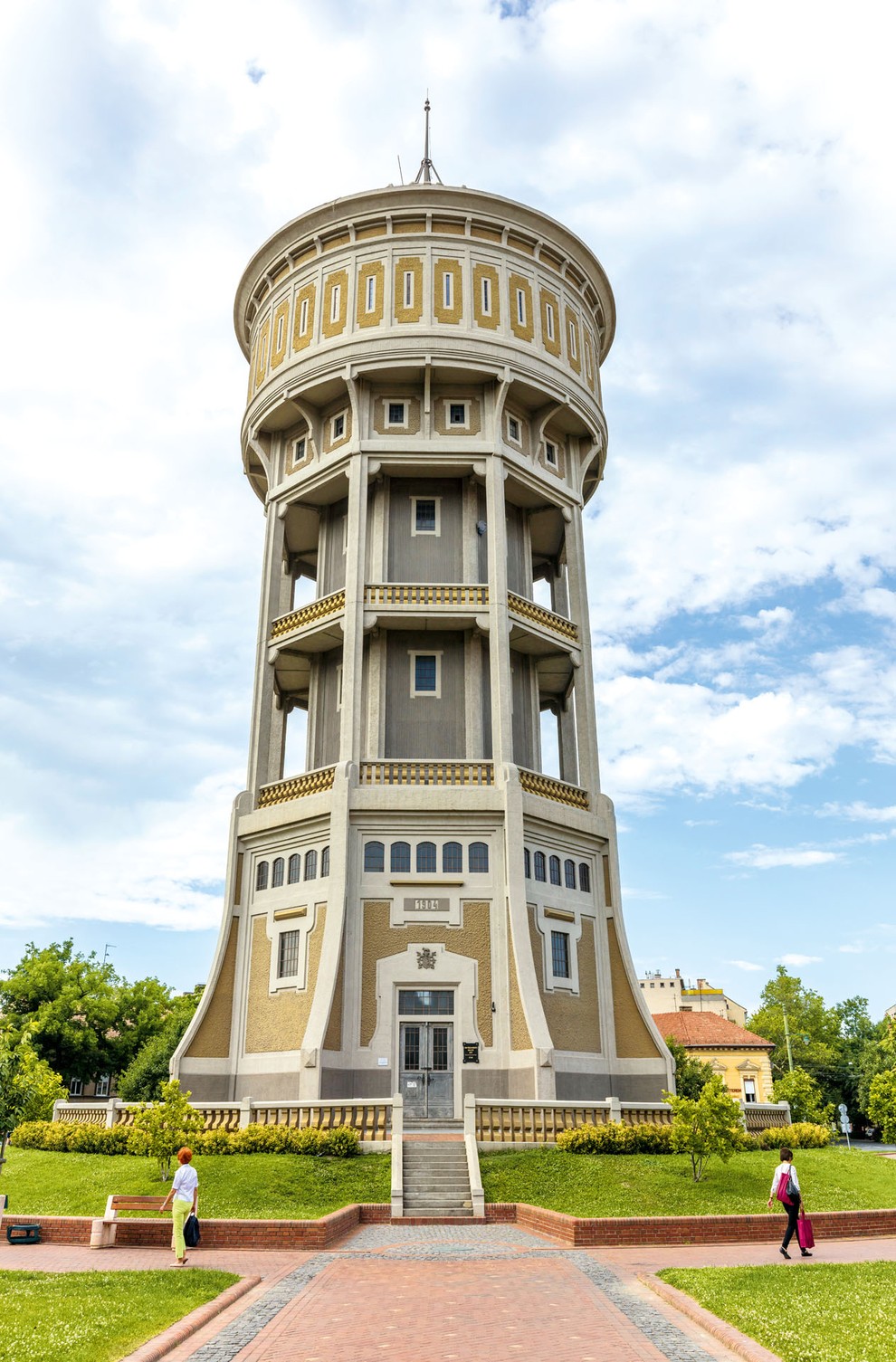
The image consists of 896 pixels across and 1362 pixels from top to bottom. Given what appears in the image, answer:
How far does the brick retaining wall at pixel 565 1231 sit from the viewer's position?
56.7 ft

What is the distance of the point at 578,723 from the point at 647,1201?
1853 centimetres

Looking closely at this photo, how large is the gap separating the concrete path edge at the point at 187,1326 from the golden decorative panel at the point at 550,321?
107 feet

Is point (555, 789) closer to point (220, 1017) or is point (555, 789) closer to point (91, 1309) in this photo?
point (220, 1017)

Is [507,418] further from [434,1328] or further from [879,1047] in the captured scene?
[879,1047]

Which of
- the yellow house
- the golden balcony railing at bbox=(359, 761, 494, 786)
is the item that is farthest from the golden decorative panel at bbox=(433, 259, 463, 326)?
the yellow house

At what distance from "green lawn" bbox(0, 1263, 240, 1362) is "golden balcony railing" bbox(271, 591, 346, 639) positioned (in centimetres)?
2347

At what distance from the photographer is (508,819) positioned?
31719 millimetres

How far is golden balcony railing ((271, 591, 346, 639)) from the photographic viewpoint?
35688mm

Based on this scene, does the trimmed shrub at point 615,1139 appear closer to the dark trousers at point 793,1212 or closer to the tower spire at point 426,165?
the dark trousers at point 793,1212

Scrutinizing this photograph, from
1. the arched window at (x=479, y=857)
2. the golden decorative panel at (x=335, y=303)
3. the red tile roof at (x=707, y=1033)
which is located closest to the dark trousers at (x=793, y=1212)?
the arched window at (x=479, y=857)

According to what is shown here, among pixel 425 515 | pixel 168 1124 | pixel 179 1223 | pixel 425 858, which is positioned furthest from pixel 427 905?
pixel 179 1223

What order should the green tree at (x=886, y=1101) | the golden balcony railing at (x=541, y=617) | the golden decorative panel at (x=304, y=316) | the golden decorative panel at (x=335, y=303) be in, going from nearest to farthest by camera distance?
1. the golden balcony railing at (x=541, y=617)
2. the golden decorative panel at (x=335, y=303)
3. the golden decorative panel at (x=304, y=316)
4. the green tree at (x=886, y=1101)

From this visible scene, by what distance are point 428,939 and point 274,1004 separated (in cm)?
520

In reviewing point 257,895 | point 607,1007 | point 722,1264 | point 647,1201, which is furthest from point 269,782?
point 722,1264
